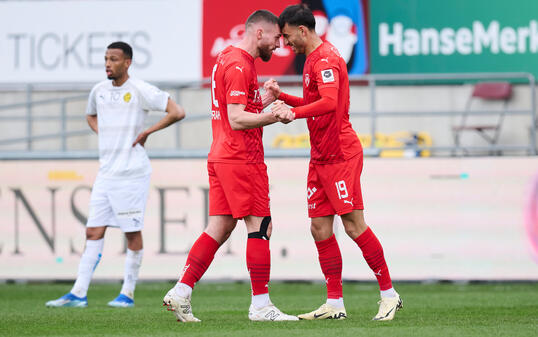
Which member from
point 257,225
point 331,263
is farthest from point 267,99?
point 331,263

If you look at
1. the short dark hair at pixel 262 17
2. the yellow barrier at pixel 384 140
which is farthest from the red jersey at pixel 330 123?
the yellow barrier at pixel 384 140

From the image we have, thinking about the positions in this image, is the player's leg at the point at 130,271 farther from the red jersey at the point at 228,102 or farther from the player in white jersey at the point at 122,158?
the red jersey at the point at 228,102

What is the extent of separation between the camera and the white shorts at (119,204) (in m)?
8.79

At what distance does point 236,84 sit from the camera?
21.4 ft

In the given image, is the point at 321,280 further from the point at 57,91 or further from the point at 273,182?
the point at 57,91

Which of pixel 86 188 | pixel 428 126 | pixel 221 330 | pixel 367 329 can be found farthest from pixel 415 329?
pixel 428 126

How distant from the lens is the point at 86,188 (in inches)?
461

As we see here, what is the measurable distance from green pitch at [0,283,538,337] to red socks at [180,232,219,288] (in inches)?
12.8

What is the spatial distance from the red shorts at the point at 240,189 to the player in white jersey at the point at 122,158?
87.1 inches

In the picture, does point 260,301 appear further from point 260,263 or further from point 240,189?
point 240,189

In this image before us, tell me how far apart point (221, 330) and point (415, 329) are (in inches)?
48.5

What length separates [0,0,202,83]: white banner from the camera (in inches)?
604

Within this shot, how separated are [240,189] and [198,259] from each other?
0.57 m

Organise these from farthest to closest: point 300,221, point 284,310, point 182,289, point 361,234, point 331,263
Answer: point 300,221 → point 284,310 → point 331,263 → point 361,234 → point 182,289
